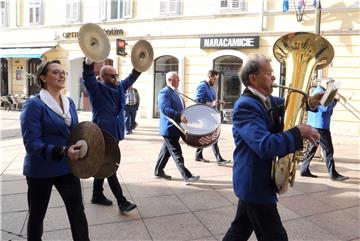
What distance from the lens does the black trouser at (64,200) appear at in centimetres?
305

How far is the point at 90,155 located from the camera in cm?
282

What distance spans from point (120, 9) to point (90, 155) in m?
15.0

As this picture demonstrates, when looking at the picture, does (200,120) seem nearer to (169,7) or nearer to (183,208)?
(183,208)

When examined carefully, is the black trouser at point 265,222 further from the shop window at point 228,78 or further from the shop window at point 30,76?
the shop window at point 30,76

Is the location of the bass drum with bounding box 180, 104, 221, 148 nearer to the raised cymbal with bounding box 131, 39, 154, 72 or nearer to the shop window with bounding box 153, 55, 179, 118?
the raised cymbal with bounding box 131, 39, 154, 72

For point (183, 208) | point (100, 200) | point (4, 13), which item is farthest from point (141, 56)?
point (4, 13)

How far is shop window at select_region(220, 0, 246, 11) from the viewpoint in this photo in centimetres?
1437

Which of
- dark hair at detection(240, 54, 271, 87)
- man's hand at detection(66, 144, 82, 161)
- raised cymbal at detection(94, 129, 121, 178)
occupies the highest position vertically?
dark hair at detection(240, 54, 271, 87)

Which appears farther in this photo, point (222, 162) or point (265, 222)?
point (222, 162)

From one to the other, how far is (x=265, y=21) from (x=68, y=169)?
12.2 metres

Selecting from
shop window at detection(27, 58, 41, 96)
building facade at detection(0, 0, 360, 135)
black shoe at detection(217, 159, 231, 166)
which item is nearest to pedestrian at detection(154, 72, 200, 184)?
black shoe at detection(217, 159, 231, 166)

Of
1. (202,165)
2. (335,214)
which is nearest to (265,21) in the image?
(202,165)

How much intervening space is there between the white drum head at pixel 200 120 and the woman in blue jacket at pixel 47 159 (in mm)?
2558

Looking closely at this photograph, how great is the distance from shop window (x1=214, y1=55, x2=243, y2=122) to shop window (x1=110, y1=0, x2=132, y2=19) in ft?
14.7
